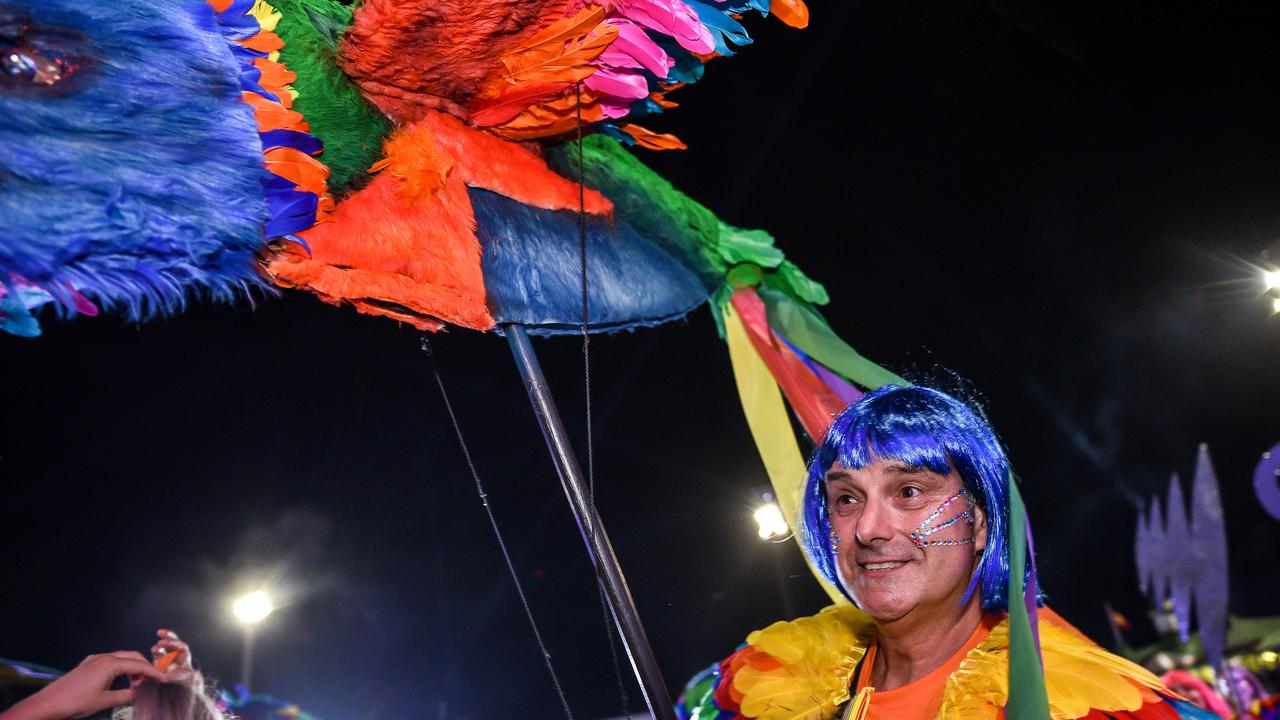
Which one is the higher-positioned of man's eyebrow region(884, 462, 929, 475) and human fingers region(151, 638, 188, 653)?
man's eyebrow region(884, 462, 929, 475)

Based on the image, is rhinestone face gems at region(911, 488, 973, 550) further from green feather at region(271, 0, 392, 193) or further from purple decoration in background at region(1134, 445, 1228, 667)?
purple decoration in background at region(1134, 445, 1228, 667)

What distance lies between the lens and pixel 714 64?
2.44 meters

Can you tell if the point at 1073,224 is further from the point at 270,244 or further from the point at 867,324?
the point at 270,244

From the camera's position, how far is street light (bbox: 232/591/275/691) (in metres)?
2.08

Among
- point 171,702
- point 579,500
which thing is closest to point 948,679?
point 579,500

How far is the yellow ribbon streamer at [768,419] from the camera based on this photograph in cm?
161

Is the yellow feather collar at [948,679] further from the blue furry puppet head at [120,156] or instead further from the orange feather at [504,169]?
the blue furry puppet head at [120,156]

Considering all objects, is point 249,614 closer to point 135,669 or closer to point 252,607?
point 252,607

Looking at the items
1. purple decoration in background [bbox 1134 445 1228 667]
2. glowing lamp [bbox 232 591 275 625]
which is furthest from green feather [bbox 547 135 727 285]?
purple decoration in background [bbox 1134 445 1228 667]

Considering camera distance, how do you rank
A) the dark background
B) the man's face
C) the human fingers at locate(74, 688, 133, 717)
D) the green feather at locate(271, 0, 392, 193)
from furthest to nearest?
the dark background < the human fingers at locate(74, 688, 133, 717) < the green feather at locate(271, 0, 392, 193) < the man's face

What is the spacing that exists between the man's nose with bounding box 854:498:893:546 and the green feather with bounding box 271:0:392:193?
2.73 feet

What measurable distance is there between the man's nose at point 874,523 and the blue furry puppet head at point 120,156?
83cm

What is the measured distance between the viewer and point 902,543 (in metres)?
1.06

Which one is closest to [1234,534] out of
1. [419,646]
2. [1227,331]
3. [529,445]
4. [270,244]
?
[1227,331]
